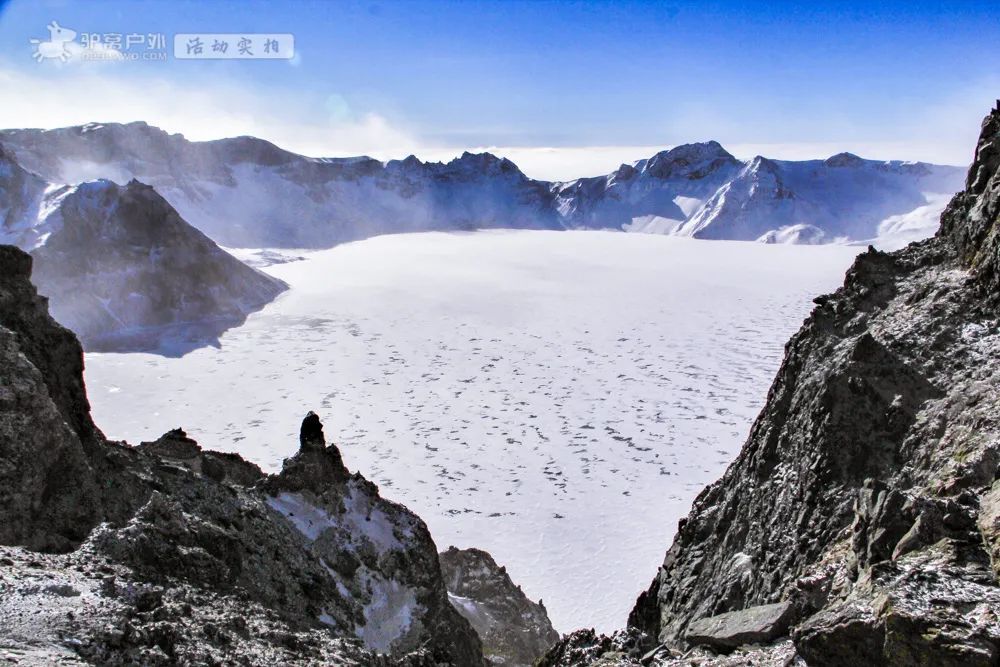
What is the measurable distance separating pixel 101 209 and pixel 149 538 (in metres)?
69.6

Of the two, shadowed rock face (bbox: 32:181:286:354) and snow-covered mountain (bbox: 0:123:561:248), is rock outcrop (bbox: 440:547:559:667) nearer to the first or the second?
shadowed rock face (bbox: 32:181:286:354)

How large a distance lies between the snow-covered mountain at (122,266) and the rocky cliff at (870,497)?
5314 centimetres

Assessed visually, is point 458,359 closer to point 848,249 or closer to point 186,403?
point 186,403

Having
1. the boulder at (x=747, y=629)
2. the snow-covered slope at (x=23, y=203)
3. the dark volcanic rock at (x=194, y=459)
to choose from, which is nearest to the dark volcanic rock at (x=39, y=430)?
the dark volcanic rock at (x=194, y=459)

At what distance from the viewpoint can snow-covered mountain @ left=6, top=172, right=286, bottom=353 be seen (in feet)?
203

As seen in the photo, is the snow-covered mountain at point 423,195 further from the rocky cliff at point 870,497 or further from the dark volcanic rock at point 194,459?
the rocky cliff at point 870,497

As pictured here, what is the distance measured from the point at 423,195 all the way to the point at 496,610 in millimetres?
177058

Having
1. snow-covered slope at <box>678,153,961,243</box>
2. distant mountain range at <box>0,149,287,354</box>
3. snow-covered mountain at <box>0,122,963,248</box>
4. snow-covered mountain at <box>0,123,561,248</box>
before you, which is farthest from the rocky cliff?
snow-covered slope at <box>678,153,961,243</box>

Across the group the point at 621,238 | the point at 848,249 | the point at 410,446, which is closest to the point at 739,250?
the point at 848,249

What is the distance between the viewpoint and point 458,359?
55406 mm

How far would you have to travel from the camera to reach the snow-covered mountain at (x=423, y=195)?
140 meters

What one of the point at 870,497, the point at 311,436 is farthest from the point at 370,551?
the point at 870,497

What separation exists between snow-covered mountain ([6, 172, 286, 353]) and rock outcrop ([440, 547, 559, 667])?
140ft

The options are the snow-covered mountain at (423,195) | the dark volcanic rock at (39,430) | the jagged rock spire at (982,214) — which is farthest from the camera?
the snow-covered mountain at (423,195)
